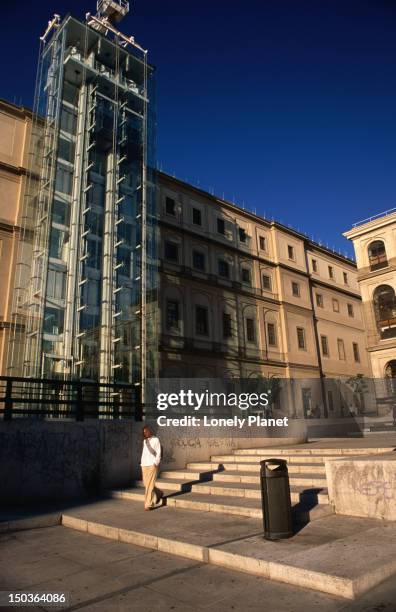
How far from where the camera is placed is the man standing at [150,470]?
28.0 feet

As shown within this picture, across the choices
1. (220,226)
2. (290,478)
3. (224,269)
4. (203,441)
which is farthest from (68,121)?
(290,478)

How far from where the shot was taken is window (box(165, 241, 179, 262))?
1266 inches

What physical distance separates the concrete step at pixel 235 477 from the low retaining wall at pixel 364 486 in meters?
1.33

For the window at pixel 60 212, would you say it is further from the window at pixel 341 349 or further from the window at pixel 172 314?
the window at pixel 341 349

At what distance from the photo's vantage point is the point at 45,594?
4504mm

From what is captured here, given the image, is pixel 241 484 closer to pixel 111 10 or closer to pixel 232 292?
pixel 232 292

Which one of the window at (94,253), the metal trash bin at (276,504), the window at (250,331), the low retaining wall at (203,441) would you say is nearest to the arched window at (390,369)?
the window at (250,331)

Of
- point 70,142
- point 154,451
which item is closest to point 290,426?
point 154,451

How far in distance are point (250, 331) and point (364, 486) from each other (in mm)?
29799

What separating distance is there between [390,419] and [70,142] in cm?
2396

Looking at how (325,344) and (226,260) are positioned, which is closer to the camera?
(226,260)

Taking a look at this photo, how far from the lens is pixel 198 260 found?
3438 cm

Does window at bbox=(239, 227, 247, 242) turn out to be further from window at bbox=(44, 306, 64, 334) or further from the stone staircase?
the stone staircase

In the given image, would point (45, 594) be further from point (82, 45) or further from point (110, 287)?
point (82, 45)
